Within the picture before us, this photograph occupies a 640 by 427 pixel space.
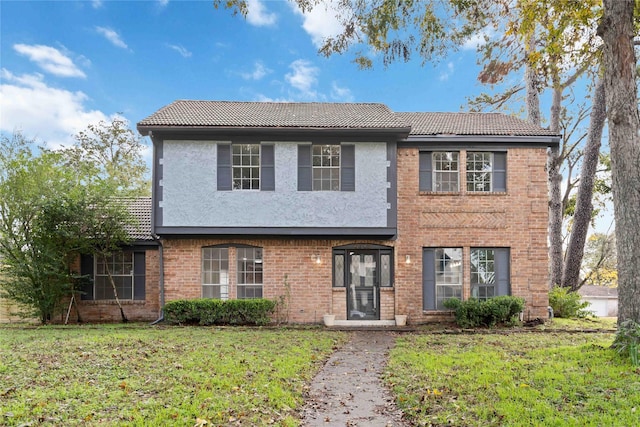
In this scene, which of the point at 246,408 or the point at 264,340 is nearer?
the point at 246,408

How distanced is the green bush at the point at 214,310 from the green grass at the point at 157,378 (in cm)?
236

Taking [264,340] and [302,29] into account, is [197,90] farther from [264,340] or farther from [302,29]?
[264,340]

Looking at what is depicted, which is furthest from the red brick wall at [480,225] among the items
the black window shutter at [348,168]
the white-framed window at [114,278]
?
the white-framed window at [114,278]

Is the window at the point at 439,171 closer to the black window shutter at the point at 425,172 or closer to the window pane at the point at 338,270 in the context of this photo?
the black window shutter at the point at 425,172

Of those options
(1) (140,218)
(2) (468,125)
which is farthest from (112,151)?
(2) (468,125)

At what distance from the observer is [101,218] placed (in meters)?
14.7

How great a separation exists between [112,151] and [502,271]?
23.6 meters

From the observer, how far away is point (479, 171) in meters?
14.8

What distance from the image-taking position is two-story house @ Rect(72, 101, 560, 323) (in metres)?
13.9

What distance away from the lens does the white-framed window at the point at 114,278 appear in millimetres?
15555

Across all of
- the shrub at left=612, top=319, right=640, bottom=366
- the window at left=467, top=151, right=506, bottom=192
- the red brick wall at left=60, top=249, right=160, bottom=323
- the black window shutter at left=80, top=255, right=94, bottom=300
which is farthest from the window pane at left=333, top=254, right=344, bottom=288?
the black window shutter at left=80, top=255, right=94, bottom=300

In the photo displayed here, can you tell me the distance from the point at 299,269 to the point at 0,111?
10392 mm

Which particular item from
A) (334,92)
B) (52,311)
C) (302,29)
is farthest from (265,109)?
(52,311)

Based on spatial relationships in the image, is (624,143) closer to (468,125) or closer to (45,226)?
(468,125)
